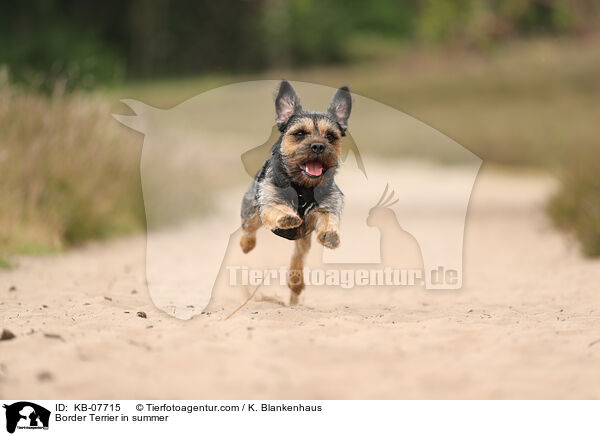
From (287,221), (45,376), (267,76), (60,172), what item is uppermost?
(267,76)

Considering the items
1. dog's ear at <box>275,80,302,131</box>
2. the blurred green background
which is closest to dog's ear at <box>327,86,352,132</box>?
dog's ear at <box>275,80,302,131</box>

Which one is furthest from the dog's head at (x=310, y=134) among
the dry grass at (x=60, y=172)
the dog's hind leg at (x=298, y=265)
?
the dry grass at (x=60, y=172)

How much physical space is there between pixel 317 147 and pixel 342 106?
0.34m

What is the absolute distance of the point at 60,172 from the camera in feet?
33.9

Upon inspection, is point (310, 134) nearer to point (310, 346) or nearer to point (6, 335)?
point (310, 346)

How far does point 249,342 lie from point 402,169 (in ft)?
56.8

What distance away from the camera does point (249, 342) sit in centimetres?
455

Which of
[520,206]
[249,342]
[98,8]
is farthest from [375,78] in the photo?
[249,342]

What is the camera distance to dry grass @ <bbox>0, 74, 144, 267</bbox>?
953 centimetres

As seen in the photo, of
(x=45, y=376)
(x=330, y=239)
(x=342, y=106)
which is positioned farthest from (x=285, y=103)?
(x=45, y=376)

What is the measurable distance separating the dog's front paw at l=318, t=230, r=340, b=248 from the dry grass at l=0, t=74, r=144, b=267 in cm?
537

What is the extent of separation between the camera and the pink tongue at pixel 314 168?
466 centimetres

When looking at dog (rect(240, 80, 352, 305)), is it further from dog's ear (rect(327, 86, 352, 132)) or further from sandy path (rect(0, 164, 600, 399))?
sandy path (rect(0, 164, 600, 399))

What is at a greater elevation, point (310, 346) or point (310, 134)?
point (310, 134)
